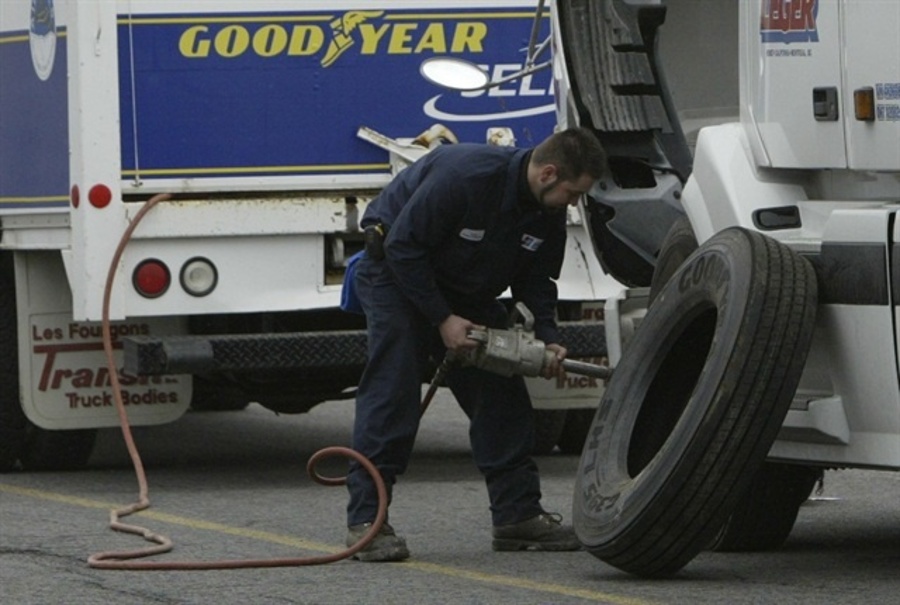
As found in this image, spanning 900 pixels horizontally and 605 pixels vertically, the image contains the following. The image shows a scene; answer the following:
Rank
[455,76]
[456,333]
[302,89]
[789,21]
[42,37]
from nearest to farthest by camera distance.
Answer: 1. [789,21]
2. [456,333]
3. [455,76]
4. [302,89]
5. [42,37]

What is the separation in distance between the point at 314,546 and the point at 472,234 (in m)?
1.32

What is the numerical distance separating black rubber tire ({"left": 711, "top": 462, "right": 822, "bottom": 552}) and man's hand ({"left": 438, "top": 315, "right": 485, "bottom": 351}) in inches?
43.6

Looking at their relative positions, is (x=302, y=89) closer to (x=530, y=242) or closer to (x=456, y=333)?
(x=530, y=242)

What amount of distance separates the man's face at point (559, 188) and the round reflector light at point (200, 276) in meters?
2.80

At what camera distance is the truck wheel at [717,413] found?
709 cm

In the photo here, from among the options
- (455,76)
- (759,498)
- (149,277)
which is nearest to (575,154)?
(759,498)

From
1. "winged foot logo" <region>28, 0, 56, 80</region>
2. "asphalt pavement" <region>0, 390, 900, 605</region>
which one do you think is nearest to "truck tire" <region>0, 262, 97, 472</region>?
"asphalt pavement" <region>0, 390, 900, 605</region>

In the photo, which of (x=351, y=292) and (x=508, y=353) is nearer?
(x=508, y=353)

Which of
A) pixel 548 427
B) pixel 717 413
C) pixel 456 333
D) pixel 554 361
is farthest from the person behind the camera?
pixel 548 427

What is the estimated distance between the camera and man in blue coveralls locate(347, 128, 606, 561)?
26.5 feet

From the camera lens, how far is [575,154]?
25.9 feet

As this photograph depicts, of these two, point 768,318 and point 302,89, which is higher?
point 302,89

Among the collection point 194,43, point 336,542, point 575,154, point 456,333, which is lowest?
point 336,542

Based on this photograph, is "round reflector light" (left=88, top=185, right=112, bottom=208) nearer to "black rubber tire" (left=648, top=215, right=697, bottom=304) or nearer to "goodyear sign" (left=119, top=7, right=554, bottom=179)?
"goodyear sign" (left=119, top=7, right=554, bottom=179)
